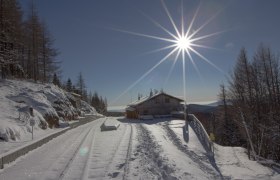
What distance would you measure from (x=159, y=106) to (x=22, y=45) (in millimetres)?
26726

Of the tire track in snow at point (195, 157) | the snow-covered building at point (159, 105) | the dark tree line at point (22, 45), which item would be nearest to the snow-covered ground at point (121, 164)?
the tire track in snow at point (195, 157)

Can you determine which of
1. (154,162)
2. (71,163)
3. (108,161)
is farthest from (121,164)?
(71,163)

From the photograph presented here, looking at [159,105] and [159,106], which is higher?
[159,105]

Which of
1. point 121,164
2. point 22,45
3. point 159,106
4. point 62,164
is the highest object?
point 22,45

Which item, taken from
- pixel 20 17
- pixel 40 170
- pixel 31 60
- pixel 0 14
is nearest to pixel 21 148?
pixel 40 170

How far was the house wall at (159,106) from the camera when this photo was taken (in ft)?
176

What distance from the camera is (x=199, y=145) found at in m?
21.2

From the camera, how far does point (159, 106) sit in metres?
53.7

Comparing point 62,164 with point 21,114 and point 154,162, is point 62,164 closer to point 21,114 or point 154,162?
point 154,162

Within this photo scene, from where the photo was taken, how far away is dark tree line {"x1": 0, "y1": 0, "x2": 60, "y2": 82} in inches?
1468

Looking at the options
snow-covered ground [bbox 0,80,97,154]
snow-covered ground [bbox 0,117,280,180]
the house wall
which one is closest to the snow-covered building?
the house wall

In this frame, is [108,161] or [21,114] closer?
[108,161]

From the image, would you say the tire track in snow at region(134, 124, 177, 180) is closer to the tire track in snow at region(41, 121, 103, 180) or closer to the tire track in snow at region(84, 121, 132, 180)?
the tire track in snow at region(84, 121, 132, 180)

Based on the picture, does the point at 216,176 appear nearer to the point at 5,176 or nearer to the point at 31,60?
the point at 5,176
